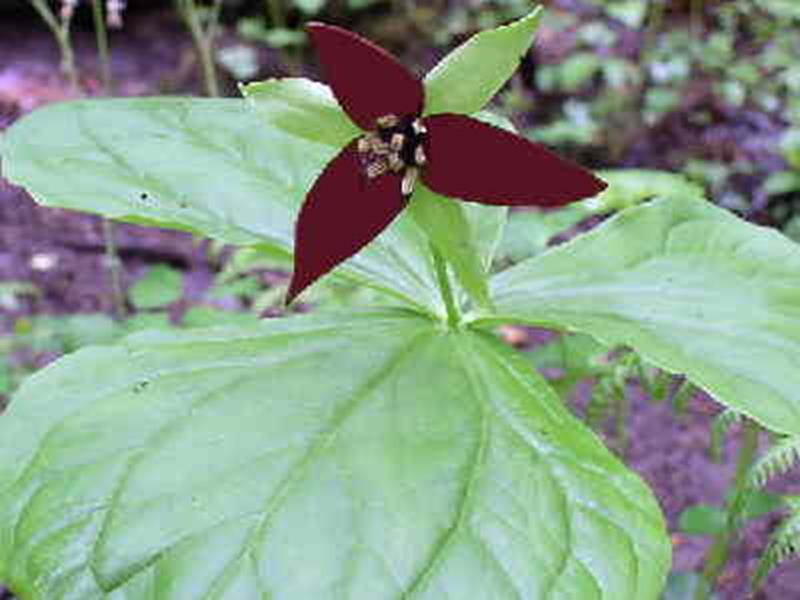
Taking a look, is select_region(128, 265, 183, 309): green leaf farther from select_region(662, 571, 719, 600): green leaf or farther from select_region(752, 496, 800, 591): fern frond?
select_region(752, 496, 800, 591): fern frond

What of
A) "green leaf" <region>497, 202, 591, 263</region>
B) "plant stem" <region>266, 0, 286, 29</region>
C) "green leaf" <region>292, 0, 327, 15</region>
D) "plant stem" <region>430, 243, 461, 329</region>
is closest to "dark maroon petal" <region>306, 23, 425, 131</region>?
"plant stem" <region>430, 243, 461, 329</region>

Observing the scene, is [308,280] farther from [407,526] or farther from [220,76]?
[220,76]

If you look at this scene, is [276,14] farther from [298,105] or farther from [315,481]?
[315,481]

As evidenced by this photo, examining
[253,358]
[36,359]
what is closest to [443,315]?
[253,358]

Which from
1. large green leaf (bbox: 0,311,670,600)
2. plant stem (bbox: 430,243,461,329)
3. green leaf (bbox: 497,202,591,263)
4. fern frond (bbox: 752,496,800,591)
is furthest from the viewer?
green leaf (bbox: 497,202,591,263)

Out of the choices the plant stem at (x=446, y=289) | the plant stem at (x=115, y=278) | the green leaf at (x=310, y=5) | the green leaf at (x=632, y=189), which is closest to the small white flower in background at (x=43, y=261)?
the plant stem at (x=115, y=278)

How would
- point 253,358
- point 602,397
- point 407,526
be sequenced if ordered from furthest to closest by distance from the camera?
point 602,397 → point 253,358 → point 407,526

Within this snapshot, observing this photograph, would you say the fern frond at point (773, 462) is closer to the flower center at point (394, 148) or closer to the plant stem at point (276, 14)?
the flower center at point (394, 148)
